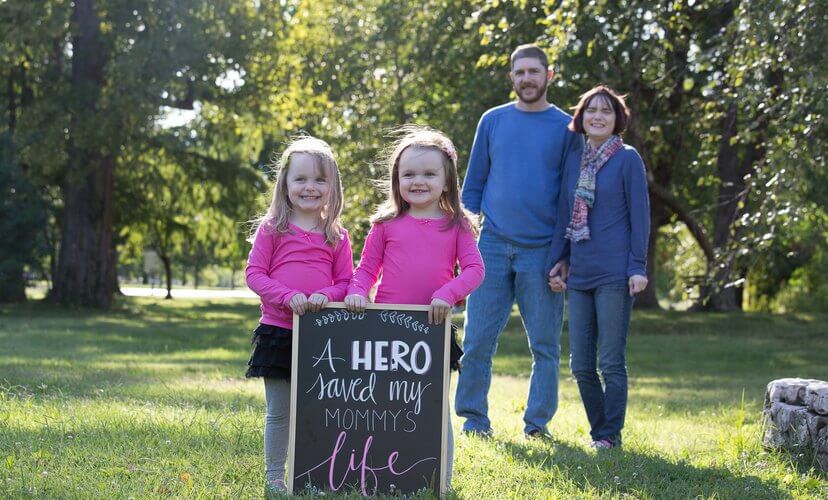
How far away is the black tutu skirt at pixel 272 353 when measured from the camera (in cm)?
447

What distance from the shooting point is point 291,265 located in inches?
178

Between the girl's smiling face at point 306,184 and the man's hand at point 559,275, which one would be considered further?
the man's hand at point 559,275

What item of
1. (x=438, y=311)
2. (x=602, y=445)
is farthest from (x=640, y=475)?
(x=438, y=311)

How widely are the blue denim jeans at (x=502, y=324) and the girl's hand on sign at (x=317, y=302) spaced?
193 cm

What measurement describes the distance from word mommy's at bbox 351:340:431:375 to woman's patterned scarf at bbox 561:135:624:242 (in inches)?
69.6

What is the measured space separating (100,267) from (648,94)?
1375cm

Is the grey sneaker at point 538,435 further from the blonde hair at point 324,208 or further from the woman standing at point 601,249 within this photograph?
the blonde hair at point 324,208

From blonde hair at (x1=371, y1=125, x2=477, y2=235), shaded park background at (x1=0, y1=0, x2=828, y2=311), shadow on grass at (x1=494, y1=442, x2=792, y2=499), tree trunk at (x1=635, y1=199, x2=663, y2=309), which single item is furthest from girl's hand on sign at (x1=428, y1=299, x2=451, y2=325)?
tree trunk at (x1=635, y1=199, x2=663, y2=309)

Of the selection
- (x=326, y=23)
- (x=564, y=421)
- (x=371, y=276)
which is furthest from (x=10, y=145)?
(x=371, y=276)

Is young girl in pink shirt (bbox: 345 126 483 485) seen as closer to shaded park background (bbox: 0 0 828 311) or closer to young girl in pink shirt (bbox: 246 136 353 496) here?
young girl in pink shirt (bbox: 246 136 353 496)

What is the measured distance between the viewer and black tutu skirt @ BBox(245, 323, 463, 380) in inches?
176

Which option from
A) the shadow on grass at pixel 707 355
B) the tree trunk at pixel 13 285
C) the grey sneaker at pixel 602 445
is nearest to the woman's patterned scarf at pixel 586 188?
the grey sneaker at pixel 602 445

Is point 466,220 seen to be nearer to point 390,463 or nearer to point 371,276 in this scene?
point 371,276

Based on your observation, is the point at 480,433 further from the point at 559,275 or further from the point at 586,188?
the point at 586,188
